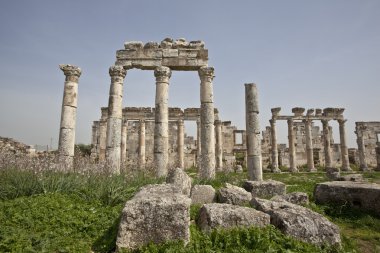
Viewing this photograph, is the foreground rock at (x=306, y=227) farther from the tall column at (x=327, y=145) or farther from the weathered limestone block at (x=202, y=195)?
the tall column at (x=327, y=145)

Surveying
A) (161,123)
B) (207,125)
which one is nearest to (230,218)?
(207,125)

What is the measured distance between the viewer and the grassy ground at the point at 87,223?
4531 millimetres

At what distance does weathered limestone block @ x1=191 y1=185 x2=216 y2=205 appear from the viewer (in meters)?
8.38

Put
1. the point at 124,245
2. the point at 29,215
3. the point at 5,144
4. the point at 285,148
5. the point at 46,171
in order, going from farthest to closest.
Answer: the point at 285,148 < the point at 5,144 < the point at 46,171 < the point at 29,215 < the point at 124,245

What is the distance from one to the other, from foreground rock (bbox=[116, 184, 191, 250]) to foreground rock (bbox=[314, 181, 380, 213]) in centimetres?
636

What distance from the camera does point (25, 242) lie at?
450 centimetres

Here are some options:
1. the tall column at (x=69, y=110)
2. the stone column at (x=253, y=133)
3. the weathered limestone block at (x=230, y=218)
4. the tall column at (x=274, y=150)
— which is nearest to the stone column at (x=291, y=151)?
the tall column at (x=274, y=150)

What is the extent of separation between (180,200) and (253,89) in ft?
38.6

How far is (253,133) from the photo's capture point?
48.8 ft

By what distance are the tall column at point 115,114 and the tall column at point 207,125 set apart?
4.62 meters

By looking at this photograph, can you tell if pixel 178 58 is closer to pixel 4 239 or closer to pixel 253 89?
pixel 253 89

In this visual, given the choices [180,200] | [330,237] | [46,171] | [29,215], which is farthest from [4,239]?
[330,237]

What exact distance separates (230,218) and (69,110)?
41.8 feet

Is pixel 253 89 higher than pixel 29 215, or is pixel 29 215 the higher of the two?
pixel 253 89
